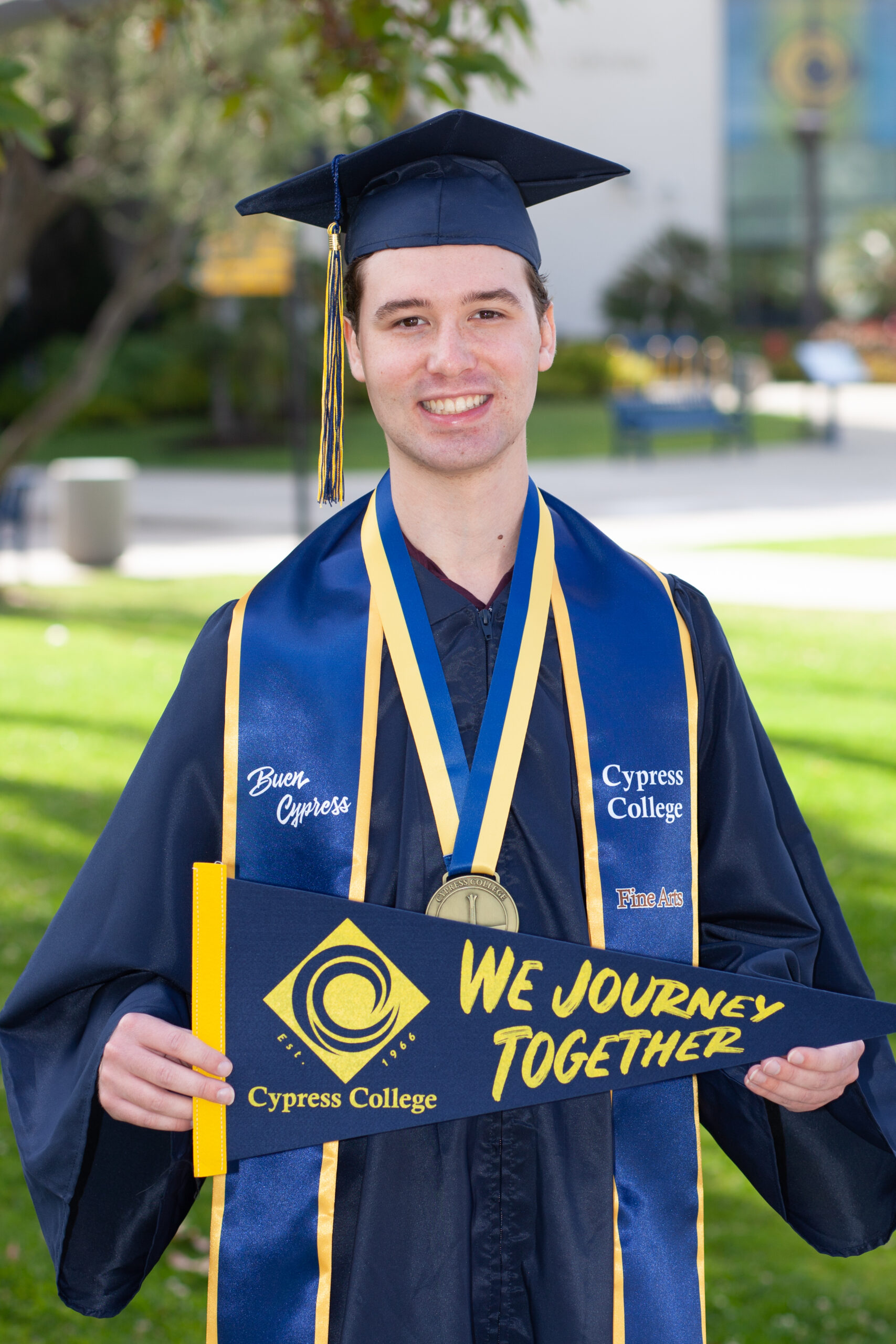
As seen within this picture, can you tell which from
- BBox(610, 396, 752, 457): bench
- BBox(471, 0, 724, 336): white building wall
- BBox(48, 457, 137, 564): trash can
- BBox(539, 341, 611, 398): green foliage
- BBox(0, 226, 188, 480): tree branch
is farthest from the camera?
BBox(471, 0, 724, 336): white building wall

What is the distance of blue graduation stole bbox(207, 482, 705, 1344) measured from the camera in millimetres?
1903

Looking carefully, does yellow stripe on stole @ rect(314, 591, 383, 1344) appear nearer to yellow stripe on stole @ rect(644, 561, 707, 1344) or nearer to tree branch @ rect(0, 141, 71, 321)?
yellow stripe on stole @ rect(644, 561, 707, 1344)

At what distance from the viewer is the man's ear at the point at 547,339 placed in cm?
210

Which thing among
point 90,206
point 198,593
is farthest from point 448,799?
point 90,206

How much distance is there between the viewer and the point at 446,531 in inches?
79.7

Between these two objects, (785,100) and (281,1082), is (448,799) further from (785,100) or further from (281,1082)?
(785,100)

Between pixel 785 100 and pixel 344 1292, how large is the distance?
152 ft

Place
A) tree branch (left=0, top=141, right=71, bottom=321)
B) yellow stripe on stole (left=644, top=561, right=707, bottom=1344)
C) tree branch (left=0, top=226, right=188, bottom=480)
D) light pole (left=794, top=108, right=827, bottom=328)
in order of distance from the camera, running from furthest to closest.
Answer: light pole (left=794, top=108, right=827, bottom=328) < tree branch (left=0, top=226, right=188, bottom=480) < tree branch (left=0, top=141, right=71, bottom=321) < yellow stripe on stole (left=644, top=561, right=707, bottom=1344)

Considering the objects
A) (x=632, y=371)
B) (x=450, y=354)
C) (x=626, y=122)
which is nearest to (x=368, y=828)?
(x=450, y=354)

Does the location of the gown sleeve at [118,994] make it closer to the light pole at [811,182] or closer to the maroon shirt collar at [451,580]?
the maroon shirt collar at [451,580]

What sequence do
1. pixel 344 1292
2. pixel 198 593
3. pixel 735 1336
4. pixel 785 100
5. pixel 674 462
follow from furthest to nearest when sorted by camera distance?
1. pixel 785 100
2. pixel 674 462
3. pixel 198 593
4. pixel 735 1336
5. pixel 344 1292

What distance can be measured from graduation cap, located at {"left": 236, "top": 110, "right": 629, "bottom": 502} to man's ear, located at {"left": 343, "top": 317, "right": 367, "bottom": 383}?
0.06 ft

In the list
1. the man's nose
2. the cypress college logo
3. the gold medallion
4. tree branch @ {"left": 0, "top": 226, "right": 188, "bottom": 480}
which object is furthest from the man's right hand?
tree branch @ {"left": 0, "top": 226, "right": 188, "bottom": 480}

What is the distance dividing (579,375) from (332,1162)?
30303 mm
